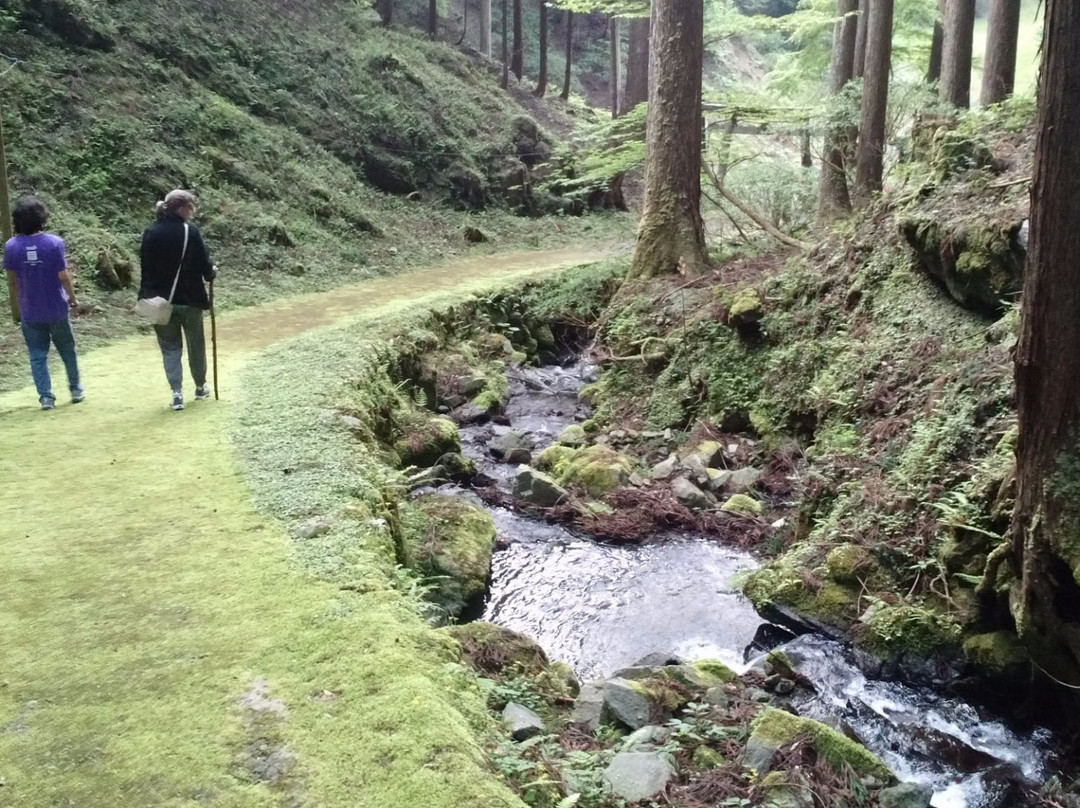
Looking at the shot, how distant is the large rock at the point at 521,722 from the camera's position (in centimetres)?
390

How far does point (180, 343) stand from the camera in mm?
7844

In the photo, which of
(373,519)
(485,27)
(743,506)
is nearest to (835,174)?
(743,506)

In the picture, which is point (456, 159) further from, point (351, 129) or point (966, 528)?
point (966, 528)

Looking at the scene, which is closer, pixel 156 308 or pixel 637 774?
pixel 637 774

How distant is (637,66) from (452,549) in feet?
81.1

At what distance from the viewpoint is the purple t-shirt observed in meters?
7.25

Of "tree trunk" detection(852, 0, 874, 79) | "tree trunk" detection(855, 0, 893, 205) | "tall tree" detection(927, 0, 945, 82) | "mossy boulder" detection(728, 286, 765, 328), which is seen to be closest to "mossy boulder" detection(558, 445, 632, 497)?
"mossy boulder" detection(728, 286, 765, 328)

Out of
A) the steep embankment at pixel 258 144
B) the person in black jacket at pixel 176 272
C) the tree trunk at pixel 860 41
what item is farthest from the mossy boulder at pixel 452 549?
the tree trunk at pixel 860 41

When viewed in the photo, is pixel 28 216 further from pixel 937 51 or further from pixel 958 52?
pixel 937 51

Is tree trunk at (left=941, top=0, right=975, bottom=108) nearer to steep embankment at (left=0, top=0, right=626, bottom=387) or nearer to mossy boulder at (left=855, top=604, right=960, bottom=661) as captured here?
mossy boulder at (left=855, top=604, right=960, bottom=661)

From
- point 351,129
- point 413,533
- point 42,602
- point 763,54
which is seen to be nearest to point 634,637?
point 413,533

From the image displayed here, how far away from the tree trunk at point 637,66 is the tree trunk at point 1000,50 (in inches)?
649

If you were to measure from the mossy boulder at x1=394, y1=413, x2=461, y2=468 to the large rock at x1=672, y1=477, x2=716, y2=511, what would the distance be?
2.52m

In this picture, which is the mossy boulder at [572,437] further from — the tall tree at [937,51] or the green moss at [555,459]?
the tall tree at [937,51]
